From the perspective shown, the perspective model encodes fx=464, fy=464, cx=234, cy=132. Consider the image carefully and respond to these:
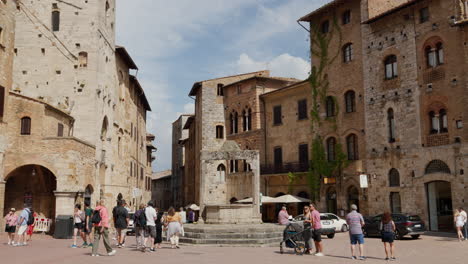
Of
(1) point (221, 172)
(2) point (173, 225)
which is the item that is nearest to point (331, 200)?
(1) point (221, 172)

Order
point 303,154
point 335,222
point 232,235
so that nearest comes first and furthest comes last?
1. point 232,235
2. point 335,222
3. point 303,154

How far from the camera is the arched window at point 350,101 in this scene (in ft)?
99.5

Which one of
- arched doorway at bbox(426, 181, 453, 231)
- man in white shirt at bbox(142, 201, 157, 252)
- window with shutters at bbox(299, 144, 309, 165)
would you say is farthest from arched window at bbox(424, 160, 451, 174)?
man in white shirt at bbox(142, 201, 157, 252)

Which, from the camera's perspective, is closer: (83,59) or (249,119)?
(83,59)

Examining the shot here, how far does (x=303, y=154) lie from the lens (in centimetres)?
3428

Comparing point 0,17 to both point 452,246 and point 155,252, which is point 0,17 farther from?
point 452,246

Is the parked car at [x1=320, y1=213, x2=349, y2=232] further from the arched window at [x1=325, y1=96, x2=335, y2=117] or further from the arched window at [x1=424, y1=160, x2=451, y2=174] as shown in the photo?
the arched window at [x1=325, y1=96, x2=335, y2=117]

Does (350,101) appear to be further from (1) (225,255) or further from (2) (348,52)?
(1) (225,255)

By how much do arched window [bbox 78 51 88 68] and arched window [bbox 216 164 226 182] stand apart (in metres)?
15.6

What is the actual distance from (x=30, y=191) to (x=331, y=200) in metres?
19.0

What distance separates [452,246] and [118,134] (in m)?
26.4

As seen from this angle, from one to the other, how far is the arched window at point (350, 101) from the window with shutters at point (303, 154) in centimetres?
469

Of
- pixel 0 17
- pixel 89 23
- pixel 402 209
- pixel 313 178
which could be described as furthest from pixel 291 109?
pixel 0 17

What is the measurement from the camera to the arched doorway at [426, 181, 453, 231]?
24875 millimetres
